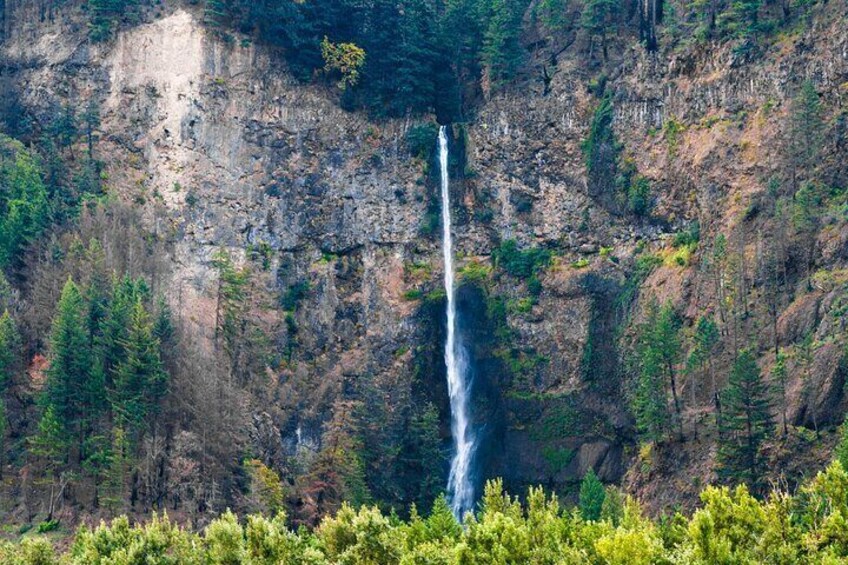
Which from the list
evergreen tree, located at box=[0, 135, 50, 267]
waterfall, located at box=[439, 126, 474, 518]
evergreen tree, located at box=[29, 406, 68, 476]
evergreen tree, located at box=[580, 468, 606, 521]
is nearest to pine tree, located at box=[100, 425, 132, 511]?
evergreen tree, located at box=[29, 406, 68, 476]

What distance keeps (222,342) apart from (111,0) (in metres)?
27.0

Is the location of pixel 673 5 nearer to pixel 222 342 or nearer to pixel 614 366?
pixel 614 366

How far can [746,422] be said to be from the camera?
88188mm

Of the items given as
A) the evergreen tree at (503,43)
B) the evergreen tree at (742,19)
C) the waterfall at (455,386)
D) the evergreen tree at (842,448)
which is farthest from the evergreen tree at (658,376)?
the evergreen tree at (503,43)

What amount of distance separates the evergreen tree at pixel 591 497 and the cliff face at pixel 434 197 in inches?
133

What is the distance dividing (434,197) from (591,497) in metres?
28.5

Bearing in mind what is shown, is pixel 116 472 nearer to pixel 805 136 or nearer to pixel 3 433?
pixel 3 433

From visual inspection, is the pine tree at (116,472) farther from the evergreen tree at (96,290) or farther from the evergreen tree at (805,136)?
the evergreen tree at (805,136)

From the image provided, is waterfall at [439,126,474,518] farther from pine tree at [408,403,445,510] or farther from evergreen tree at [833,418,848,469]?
evergreen tree at [833,418,848,469]

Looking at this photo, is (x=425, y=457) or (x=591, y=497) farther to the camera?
(x=425, y=457)

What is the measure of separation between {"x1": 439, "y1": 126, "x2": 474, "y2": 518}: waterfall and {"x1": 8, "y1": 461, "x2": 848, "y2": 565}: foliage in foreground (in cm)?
2291

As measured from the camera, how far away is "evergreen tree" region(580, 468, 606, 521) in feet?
302

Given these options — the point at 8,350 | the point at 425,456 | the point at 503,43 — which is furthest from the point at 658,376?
the point at 8,350

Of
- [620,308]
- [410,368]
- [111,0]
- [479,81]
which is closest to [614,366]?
[620,308]
